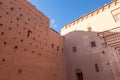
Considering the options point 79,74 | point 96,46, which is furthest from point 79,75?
point 96,46

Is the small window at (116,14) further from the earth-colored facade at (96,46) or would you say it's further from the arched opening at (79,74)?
the arched opening at (79,74)

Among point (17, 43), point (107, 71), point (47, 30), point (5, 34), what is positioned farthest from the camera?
point (47, 30)

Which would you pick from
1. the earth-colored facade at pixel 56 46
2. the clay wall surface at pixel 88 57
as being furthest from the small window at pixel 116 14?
the clay wall surface at pixel 88 57

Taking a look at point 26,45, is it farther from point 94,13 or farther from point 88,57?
point 94,13

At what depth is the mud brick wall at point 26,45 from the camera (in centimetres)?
704

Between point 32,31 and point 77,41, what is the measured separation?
528cm

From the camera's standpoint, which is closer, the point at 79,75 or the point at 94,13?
the point at 79,75

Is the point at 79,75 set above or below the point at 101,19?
below

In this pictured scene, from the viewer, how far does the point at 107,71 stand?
31.0ft

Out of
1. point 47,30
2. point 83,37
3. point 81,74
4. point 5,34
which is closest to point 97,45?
point 83,37

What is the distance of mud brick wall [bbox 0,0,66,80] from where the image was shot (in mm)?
7036

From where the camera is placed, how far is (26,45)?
841 cm

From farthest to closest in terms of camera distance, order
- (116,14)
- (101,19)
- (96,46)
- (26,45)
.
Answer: (101,19), (96,46), (116,14), (26,45)

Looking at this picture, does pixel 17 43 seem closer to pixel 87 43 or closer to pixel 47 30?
pixel 47 30
